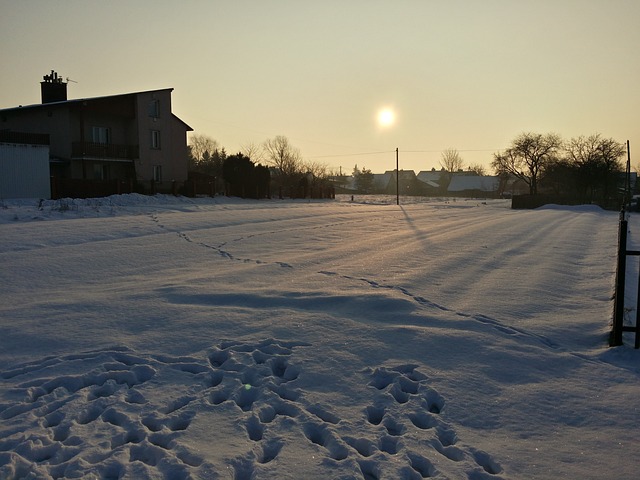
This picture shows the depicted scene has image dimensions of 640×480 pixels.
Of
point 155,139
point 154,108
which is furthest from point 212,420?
point 154,108

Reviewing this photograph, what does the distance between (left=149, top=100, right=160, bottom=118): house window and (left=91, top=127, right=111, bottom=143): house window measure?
3512mm

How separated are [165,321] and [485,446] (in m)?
4.13

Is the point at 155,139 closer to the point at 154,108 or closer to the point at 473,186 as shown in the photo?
the point at 154,108

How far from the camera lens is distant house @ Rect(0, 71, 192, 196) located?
33.1 m

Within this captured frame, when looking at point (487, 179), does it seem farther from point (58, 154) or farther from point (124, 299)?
point (124, 299)

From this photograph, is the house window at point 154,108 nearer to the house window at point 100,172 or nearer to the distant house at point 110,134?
the distant house at point 110,134

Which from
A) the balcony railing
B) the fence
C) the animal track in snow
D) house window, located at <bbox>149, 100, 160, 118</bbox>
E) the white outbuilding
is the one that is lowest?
the animal track in snow

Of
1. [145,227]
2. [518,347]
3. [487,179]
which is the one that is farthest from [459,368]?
[487,179]

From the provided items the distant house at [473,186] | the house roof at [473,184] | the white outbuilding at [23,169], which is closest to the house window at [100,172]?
the white outbuilding at [23,169]

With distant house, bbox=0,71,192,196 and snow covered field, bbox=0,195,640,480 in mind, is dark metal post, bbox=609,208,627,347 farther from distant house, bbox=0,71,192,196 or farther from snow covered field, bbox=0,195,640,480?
distant house, bbox=0,71,192,196

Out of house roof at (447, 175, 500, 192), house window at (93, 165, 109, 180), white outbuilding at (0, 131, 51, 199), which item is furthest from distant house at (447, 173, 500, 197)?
white outbuilding at (0, 131, 51, 199)

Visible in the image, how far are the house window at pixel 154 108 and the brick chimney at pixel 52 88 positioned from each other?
23.7 feet

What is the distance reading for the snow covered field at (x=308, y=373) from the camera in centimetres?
346

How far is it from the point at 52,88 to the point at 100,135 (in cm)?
725
